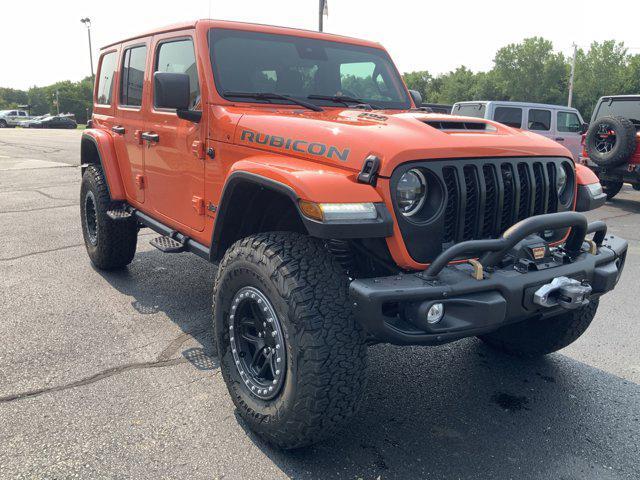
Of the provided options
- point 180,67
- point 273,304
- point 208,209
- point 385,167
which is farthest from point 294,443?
point 180,67

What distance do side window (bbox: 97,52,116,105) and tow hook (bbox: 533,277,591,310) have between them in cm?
410

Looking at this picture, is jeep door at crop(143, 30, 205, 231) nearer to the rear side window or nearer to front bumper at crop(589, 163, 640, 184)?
front bumper at crop(589, 163, 640, 184)

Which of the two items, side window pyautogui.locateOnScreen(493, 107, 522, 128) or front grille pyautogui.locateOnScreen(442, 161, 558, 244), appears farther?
side window pyautogui.locateOnScreen(493, 107, 522, 128)

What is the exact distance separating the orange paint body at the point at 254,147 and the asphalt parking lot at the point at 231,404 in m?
0.86

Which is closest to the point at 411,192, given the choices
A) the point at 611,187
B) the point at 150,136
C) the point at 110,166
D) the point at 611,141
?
the point at 150,136

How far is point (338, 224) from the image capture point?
2.15 meters

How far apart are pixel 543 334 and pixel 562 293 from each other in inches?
43.0

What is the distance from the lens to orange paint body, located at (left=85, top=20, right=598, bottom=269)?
234cm

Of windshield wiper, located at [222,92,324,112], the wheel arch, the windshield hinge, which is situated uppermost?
windshield wiper, located at [222,92,324,112]

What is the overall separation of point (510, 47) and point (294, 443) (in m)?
88.5

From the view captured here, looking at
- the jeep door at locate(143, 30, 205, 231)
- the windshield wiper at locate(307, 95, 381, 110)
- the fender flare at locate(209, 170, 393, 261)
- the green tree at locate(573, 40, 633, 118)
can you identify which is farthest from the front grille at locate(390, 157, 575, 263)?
Result: the green tree at locate(573, 40, 633, 118)

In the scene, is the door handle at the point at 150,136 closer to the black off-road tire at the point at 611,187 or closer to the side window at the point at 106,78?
the side window at the point at 106,78

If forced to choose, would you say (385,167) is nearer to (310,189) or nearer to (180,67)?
(310,189)

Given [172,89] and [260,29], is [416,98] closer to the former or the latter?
[260,29]
